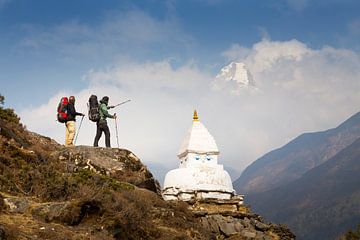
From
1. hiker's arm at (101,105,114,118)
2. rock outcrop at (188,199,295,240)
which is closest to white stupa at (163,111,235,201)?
rock outcrop at (188,199,295,240)

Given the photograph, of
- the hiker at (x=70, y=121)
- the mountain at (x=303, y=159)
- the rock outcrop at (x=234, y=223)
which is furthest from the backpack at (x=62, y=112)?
the mountain at (x=303, y=159)

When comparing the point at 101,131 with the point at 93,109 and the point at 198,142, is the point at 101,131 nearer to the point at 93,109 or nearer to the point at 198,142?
the point at 93,109

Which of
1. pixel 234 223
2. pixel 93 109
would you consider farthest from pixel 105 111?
pixel 234 223

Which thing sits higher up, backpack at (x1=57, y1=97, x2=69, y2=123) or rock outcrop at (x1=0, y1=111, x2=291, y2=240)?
backpack at (x1=57, y1=97, x2=69, y2=123)

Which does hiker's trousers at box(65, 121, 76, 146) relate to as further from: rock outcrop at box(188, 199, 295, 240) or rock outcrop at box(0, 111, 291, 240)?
rock outcrop at box(188, 199, 295, 240)

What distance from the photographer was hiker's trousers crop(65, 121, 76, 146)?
20.4 metres

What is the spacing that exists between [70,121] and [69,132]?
1.74 feet

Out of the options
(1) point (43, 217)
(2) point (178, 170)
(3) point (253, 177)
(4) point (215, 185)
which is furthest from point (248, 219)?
(3) point (253, 177)

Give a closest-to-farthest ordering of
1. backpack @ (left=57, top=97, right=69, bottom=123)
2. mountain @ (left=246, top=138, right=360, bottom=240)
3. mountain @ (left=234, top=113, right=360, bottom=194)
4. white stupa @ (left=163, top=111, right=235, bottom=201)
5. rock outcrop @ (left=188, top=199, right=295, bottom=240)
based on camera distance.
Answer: backpack @ (left=57, top=97, right=69, bottom=123)
rock outcrop @ (left=188, top=199, right=295, bottom=240)
white stupa @ (left=163, top=111, right=235, bottom=201)
mountain @ (left=246, top=138, right=360, bottom=240)
mountain @ (left=234, top=113, right=360, bottom=194)

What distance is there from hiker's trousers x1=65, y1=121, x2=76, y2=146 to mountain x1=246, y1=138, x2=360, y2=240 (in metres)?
67.8

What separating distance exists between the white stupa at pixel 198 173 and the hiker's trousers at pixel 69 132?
11829mm

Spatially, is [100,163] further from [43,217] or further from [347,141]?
[347,141]

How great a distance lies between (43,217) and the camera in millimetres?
11492

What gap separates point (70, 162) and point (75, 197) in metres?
4.94
